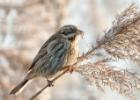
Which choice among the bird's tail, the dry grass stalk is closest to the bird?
the bird's tail

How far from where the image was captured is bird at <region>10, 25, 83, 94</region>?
12.0 ft

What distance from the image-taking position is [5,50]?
4.12 metres

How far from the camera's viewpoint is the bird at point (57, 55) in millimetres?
3654

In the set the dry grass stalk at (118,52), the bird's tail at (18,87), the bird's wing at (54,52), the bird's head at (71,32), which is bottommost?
the bird's tail at (18,87)

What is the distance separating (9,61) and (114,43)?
5.13 feet

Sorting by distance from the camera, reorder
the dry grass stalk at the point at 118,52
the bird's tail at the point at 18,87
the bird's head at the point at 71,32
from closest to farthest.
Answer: the dry grass stalk at the point at 118,52 → the bird's tail at the point at 18,87 → the bird's head at the point at 71,32

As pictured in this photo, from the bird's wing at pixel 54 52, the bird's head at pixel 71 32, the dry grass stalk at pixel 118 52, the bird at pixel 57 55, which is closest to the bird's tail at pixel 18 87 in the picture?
the bird at pixel 57 55

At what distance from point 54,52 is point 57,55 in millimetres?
102

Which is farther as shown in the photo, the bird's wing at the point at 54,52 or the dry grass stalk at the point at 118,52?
the bird's wing at the point at 54,52

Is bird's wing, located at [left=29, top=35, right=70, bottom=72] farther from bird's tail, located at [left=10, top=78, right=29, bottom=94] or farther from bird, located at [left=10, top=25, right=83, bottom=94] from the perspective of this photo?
bird's tail, located at [left=10, top=78, right=29, bottom=94]

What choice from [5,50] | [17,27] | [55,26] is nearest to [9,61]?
[5,50]

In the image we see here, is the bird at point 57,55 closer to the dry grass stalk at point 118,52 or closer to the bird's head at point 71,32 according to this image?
the bird's head at point 71,32

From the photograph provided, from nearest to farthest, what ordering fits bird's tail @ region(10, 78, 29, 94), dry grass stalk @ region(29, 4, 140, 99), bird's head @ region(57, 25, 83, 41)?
dry grass stalk @ region(29, 4, 140, 99), bird's tail @ region(10, 78, 29, 94), bird's head @ region(57, 25, 83, 41)

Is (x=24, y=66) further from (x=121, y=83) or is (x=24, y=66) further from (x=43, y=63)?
(x=121, y=83)
